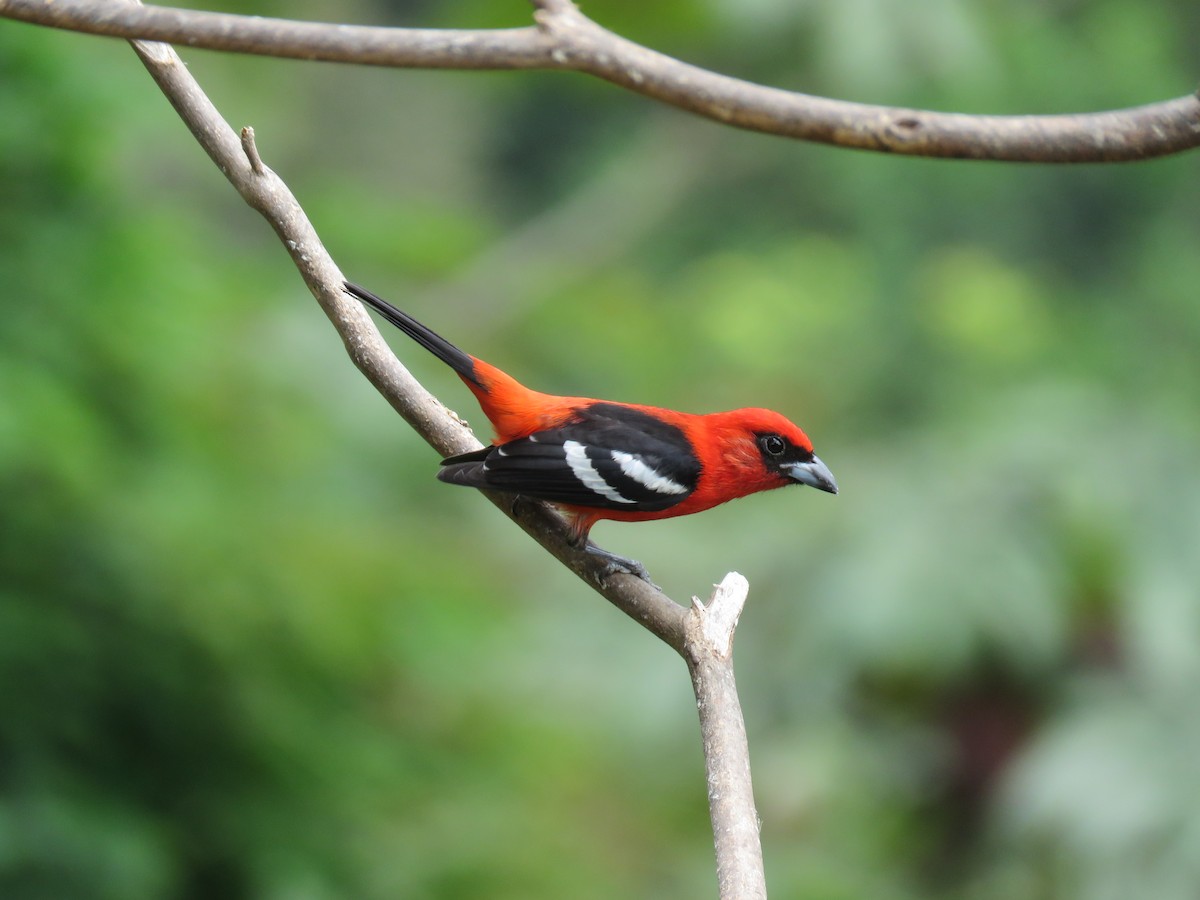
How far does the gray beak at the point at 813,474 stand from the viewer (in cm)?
318

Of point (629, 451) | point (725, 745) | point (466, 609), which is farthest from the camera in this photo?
point (466, 609)

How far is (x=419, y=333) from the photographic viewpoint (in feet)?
9.52

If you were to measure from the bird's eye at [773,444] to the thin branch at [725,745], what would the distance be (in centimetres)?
94

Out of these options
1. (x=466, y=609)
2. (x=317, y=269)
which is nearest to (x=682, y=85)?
(x=317, y=269)

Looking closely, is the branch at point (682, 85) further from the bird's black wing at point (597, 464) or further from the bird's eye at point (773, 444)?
the bird's eye at point (773, 444)

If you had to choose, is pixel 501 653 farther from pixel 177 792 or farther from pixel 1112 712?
pixel 1112 712

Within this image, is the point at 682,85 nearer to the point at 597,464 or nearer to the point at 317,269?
the point at 317,269

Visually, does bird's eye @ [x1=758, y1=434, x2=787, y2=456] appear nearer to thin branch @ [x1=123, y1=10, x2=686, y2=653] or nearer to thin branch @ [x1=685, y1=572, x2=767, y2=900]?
thin branch @ [x1=123, y1=10, x2=686, y2=653]

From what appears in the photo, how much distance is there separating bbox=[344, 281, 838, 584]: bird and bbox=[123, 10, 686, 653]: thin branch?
0.29m

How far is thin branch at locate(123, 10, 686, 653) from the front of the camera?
2.39m

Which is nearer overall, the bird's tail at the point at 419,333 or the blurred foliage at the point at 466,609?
the bird's tail at the point at 419,333

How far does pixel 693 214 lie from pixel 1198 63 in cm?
618

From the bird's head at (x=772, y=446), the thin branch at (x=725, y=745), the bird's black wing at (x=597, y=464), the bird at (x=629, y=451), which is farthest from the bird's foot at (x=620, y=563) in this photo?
the bird's head at (x=772, y=446)

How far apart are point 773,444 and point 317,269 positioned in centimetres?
125
